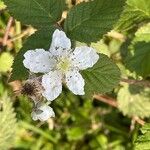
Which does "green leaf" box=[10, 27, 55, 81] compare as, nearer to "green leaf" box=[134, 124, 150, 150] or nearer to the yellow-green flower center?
the yellow-green flower center

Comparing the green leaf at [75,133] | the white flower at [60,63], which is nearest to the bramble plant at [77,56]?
the white flower at [60,63]

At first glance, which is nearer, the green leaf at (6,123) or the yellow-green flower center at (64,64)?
the yellow-green flower center at (64,64)

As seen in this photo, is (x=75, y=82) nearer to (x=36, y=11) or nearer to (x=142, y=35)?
(x=36, y=11)

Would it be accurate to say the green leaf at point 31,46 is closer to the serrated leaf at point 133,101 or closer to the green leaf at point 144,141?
the green leaf at point 144,141

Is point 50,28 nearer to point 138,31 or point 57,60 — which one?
point 57,60

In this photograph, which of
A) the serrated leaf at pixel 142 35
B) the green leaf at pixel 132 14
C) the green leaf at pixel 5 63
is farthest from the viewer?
the green leaf at pixel 5 63

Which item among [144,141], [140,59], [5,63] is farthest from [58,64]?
[5,63]

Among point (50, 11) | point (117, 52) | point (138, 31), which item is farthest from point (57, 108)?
point (50, 11)
